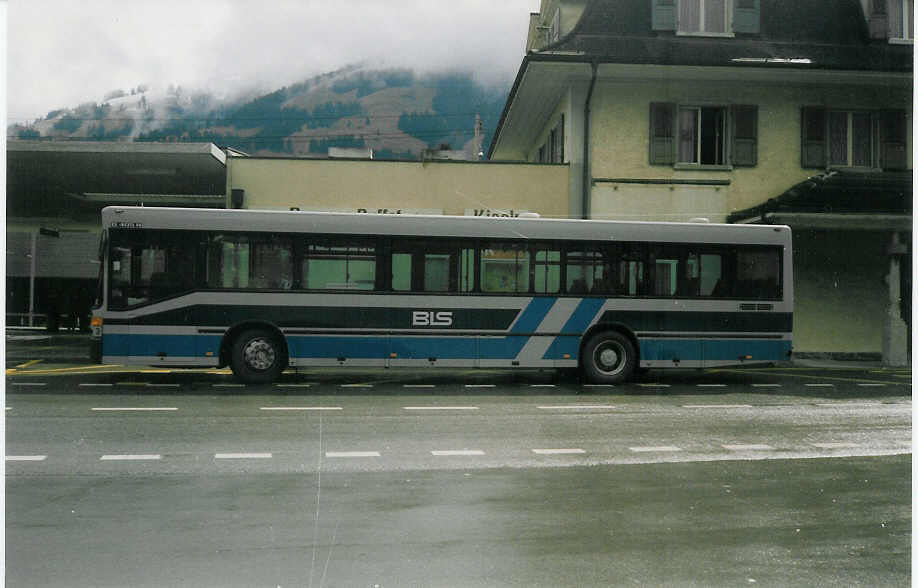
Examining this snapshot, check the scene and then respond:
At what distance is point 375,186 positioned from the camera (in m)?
22.6

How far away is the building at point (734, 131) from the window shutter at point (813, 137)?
0.08ft

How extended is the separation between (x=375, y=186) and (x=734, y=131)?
9.25 metres

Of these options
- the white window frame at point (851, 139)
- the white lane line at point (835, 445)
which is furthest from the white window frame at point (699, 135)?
the white lane line at point (835, 445)

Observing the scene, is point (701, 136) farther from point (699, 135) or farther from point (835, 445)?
point (835, 445)

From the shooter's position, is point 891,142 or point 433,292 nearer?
point 433,292

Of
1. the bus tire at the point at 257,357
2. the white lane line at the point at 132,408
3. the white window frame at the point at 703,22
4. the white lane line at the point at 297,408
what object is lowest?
the white lane line at the point at 132,408

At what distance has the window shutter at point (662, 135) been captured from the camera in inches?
899

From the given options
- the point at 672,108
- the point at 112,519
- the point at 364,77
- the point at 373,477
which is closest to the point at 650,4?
the point at 672,108

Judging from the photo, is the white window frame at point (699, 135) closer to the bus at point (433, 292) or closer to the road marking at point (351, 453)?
the bus at point (433, 292)

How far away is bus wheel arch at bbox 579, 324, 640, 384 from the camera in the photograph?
1555 centimetres

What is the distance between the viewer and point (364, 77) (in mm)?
10727

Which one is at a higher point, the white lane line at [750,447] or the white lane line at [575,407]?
the white lane line at [575,407]

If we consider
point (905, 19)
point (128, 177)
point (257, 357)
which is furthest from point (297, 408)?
point (128, 177)

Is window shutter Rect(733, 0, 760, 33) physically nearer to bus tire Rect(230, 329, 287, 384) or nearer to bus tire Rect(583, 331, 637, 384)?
bus tire Rect(583, 331, 637, 384)
